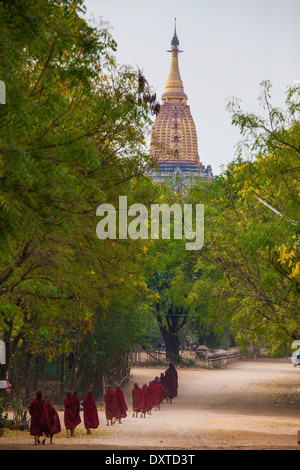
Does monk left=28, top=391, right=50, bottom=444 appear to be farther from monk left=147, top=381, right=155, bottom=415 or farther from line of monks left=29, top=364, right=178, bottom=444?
monk left=147, top=381, right=155, bottom=415

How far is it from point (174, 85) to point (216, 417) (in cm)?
10885

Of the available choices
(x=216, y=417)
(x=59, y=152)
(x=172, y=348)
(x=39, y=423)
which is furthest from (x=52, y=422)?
(x=172, y=348)

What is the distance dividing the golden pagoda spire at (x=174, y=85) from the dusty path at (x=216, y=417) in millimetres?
79690

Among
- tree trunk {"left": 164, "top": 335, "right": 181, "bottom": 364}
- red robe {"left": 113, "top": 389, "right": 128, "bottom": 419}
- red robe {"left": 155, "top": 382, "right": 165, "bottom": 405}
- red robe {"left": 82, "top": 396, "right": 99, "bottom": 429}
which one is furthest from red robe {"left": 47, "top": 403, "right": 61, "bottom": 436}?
tree trunk {"left": 164, "top": 335, "right": 181, "bottom": 364}

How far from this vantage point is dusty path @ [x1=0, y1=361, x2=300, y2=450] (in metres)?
16.0

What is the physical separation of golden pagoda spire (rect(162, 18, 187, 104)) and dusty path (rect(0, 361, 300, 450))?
79.7 meters

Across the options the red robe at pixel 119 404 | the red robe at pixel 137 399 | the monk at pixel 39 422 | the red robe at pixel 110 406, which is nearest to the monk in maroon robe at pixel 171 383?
the red robe at pixel 137 399

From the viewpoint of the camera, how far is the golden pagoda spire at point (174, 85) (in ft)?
419

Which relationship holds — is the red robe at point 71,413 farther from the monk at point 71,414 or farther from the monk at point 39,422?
the monk at point 39,422

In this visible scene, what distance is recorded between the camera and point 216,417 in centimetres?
2498

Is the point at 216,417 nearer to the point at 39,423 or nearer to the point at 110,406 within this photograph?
the point at 110,406

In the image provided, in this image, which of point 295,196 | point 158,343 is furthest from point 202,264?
point 158,343

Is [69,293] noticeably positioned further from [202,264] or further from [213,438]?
[202,264]
